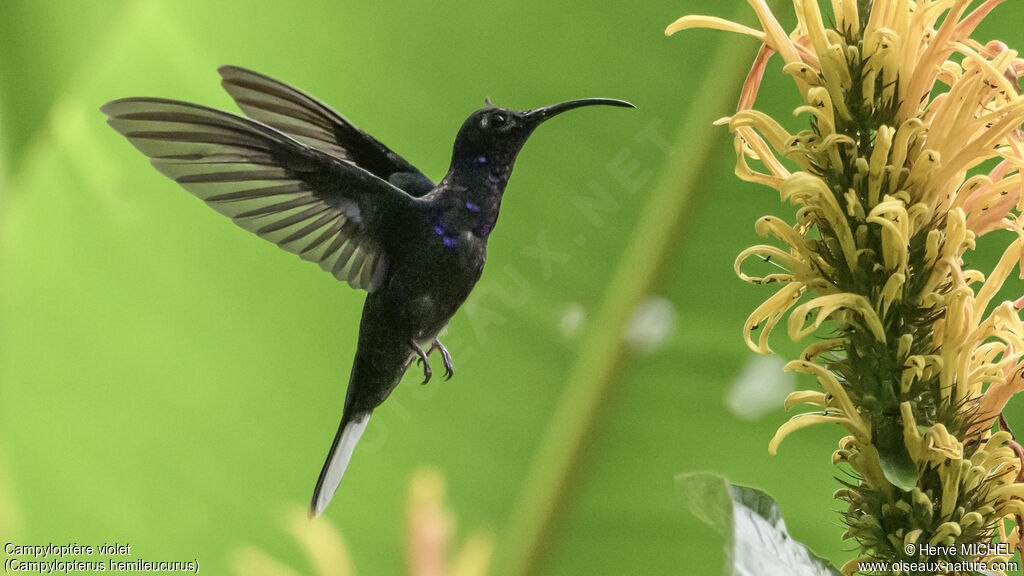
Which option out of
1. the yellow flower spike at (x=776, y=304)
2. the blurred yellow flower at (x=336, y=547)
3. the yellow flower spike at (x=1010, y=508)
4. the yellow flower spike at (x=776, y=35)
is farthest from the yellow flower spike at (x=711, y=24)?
the blurred yellow flower at (x=336, y=547)

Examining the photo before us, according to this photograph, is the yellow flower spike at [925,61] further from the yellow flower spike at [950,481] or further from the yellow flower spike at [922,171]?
the yellow flower spike at [950,481]

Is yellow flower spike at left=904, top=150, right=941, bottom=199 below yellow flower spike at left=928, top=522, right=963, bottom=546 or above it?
above

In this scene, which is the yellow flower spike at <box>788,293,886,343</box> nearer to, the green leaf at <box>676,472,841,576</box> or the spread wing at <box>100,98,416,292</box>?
the green leaf at <box>676,472,841,576</box>

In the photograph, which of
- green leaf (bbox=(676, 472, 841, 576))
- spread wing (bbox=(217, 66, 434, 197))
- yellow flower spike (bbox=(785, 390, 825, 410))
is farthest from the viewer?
spread wing (bbox=(217, 66, 434, 197))

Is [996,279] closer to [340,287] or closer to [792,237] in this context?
[792,237]

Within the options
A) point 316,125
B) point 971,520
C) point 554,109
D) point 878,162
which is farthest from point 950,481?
point 316,125

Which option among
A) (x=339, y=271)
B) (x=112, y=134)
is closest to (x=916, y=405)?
(x=339, y=271)

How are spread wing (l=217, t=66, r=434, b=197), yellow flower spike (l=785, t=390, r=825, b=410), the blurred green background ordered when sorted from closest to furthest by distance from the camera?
yellow flower spike (l=785, t=390, r=825, b=410), spread wing (l=217, t=66, r=434, b=197), the blurred green background

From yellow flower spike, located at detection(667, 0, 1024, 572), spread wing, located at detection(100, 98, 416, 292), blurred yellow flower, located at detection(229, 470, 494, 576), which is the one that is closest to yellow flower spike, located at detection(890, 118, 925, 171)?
yellow flower spike, located at detection(667, 0, 1024, 572)
